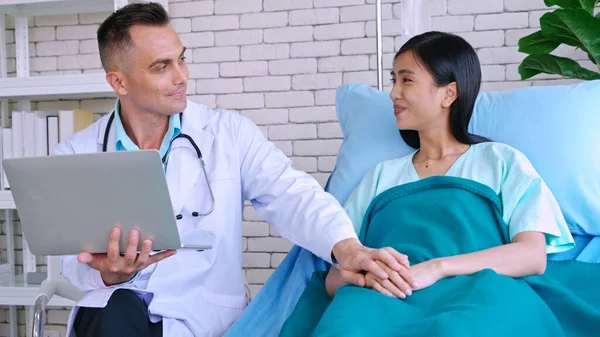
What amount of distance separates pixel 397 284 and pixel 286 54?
1.87 metres

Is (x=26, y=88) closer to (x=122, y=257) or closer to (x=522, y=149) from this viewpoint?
(x=122, y=257)

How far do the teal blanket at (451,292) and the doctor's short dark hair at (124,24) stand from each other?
0.76m

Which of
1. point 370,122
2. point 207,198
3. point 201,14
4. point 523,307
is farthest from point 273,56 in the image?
point 523,307

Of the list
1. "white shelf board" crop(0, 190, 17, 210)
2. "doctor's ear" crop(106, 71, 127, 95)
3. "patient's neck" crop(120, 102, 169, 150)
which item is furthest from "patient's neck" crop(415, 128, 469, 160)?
"white shelf board" crop(0, 190, 17, 210)

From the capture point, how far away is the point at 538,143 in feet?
6.19

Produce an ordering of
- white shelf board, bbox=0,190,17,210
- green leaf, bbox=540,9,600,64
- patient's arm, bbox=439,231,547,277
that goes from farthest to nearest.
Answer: white shelf board, bbox=0,190,17,210 < green leaf, bbox=540,9,600,64 < patient's arm, bbox=439,231,547,277

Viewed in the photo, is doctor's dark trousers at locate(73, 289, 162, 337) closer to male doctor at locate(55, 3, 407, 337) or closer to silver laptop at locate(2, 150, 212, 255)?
male doctor at locate(55, 3, 407, 337)

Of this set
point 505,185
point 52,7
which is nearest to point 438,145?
point 505,185

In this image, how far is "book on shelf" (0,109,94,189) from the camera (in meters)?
2.99

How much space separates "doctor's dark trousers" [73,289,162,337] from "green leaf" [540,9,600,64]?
1.58 metres

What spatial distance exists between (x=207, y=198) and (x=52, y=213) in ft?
1.50

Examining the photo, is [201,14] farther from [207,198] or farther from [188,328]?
[188,328]

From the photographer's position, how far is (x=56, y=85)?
2.87 meters

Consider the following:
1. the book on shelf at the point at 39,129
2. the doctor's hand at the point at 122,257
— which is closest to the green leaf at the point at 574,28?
the doctor's hand at the point at 122,257
